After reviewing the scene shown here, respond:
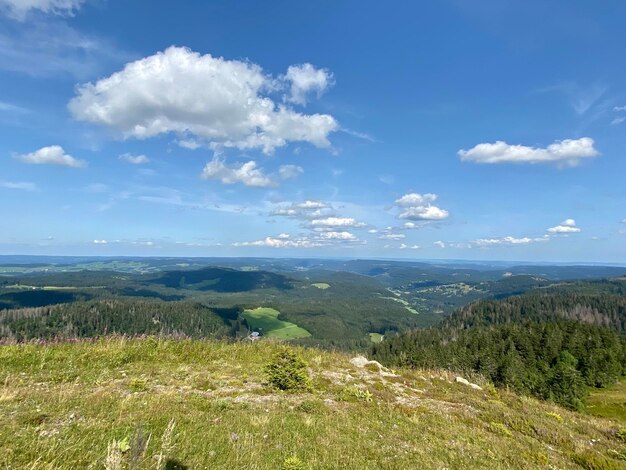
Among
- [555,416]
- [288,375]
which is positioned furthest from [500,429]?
[288,375]

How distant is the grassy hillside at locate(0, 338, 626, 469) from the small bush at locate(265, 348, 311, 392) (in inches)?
19.5

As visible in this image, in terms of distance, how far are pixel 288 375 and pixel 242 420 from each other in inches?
198

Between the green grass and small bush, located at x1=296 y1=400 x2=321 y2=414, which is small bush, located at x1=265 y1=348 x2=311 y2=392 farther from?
the green grass

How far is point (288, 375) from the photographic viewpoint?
14961mm

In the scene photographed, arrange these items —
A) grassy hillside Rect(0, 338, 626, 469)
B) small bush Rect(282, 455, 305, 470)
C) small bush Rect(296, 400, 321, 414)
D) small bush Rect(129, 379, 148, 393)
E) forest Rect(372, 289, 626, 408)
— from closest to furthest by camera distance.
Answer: grassy hillside Rect(0, 338, 626, 469)
small bush Rect(282, 455, 305, 470)
small bush Rect(296, 400, 321, 414)
small bush Rect(129, 379, 148, 393)
forest Rect(372, 289, 626, 408)

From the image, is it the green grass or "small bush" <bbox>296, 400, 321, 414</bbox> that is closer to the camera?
"small bush" <bbox>296, 400, 321, 414</bbox>

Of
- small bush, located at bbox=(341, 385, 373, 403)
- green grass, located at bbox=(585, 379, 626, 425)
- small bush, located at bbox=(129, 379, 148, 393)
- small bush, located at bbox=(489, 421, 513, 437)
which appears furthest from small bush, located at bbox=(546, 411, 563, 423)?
green grass, located at bbox=(585, 379, 626, 425)

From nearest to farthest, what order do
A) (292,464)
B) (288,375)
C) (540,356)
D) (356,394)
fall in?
(292,464) → (356,394) → (288,375) → (540,356)

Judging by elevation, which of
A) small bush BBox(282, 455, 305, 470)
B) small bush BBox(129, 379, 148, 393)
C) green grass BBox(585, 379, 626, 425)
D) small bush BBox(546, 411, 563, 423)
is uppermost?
small bush BBox(282, 455, 305, 470)

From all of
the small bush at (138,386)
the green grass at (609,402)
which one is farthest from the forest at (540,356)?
the small bush at (138,386)

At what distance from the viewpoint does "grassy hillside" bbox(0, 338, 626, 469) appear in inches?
274

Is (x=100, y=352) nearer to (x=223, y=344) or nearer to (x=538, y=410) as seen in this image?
(x=223, y=344)

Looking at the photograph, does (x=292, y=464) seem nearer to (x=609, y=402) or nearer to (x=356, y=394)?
(x=356, y=394)

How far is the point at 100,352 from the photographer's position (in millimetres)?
16828
